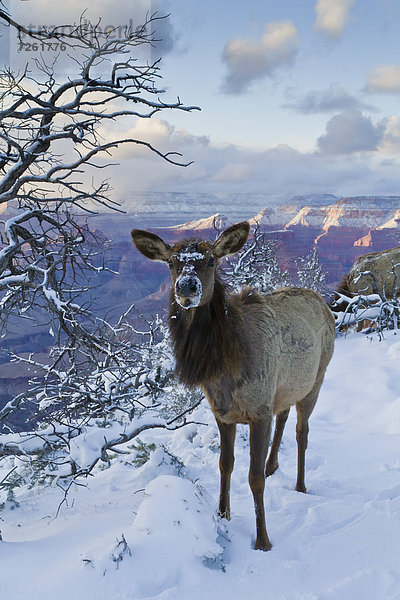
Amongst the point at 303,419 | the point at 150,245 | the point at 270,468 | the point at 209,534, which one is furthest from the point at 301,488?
the point at 150,245

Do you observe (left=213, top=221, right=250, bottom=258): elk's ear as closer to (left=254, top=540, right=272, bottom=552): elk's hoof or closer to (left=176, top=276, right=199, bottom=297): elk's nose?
(left=176, top=276, right=199, bottom=297): elk's nose

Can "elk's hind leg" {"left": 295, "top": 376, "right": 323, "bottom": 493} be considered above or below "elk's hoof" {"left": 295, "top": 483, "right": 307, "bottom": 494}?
above

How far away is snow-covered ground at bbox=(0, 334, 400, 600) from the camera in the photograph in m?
2.84

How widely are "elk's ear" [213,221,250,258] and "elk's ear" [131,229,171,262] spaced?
19.2 inches

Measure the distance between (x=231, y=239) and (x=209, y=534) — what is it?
2561mm

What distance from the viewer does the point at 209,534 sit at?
3.30m

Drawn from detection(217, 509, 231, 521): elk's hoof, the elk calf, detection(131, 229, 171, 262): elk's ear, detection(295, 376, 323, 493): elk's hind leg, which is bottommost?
detection(217, 509, 231, 521): elk's hoof

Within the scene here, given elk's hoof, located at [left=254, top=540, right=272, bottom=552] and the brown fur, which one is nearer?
elk's hoof, located at [left=254, top=540, right=272, bottom=552]

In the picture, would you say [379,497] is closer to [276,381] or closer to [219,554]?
[276,381]

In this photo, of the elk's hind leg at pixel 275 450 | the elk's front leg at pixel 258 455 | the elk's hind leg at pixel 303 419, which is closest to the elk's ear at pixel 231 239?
the elk's front leg at pixel 258 455

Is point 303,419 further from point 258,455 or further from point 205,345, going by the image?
point 205,345

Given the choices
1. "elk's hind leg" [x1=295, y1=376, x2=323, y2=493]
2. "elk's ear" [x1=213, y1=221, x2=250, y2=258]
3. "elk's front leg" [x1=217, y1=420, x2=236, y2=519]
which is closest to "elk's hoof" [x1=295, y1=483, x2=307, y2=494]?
"elk's hind leg" [x1=295, y1=376, x2=323, y2=493]

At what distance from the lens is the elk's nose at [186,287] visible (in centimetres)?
342

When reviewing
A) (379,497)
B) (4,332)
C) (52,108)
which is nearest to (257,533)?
(379,497)
